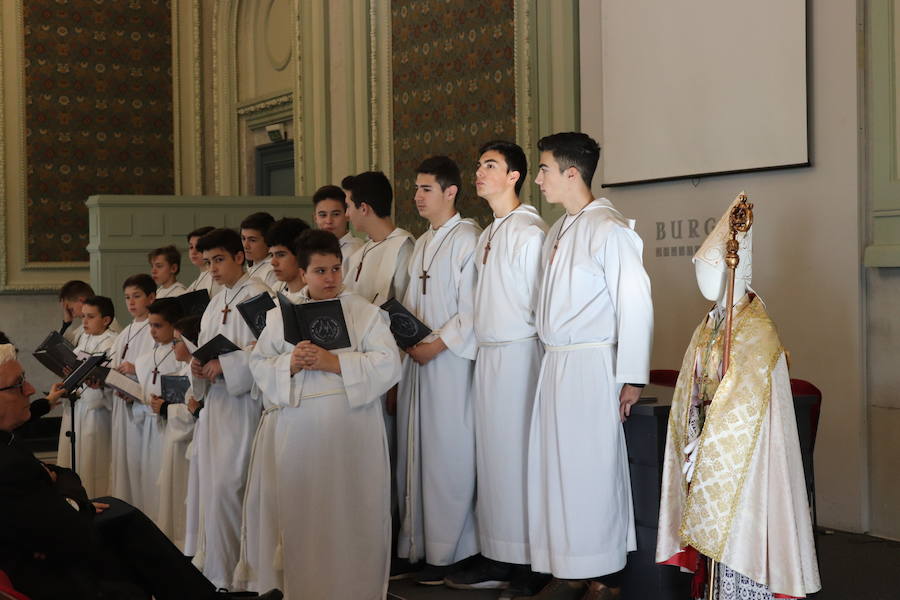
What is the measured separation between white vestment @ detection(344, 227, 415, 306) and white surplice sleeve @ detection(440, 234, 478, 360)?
49cm

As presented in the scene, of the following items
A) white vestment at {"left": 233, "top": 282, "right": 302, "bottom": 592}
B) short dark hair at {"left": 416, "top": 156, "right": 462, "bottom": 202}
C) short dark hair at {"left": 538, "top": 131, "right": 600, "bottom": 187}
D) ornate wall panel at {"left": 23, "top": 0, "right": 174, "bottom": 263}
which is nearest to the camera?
short dark hair at {"left": 538, "top": 131, "right": 600, "bottom": 187}

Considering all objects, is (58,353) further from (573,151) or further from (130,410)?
(573,151)

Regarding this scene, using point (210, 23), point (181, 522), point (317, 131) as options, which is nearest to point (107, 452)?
point (181, 522)

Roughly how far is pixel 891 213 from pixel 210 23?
30.7ft

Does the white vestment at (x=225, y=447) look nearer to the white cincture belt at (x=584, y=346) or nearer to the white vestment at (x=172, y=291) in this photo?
the white cincture belt at (x=584, y=346)

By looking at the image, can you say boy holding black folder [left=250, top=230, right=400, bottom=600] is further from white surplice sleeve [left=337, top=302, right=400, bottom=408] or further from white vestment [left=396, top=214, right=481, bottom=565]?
white vestment [left=396, top=214, right=481, bottom=565]

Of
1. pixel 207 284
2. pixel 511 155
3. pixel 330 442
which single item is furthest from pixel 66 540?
pixel 207 284

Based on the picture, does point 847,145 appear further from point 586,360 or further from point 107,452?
point 107,452

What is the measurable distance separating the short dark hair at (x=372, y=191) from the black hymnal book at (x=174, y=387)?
4.44 feet

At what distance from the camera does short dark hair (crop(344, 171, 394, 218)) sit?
5684mm

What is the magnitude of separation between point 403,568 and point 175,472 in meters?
1.54

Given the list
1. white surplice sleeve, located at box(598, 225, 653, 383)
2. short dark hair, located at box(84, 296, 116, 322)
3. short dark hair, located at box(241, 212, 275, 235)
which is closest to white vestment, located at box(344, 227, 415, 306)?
short dark hair, located at box(241, 212, 275, 235)

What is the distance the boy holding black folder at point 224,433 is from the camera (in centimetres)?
531

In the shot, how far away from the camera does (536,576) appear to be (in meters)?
4.72
